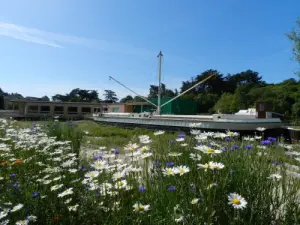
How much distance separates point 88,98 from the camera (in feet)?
205

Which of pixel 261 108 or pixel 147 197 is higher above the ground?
pixel 261 108

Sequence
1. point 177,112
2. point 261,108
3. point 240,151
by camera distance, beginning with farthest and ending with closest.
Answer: point 177,112, point 261,108, point 240,151

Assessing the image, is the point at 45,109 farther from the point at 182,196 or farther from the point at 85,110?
the point at 182,196

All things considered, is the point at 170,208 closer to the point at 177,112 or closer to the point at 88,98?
the point at 177,112

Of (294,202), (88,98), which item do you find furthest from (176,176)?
(88,98)

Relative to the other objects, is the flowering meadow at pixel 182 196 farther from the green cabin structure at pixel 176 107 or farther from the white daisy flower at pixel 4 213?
the green cabin structure at pixel 176 107

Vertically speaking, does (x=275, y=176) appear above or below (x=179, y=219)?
above

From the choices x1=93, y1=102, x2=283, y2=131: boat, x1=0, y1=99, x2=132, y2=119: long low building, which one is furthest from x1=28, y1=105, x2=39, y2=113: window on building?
x1=93, y1=102, x2=283, y2=131: boat

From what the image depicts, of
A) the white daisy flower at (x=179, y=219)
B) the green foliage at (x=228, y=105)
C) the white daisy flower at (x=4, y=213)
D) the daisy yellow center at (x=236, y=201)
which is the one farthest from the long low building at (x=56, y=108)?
the daisy yellow center at (x=236, y=201)

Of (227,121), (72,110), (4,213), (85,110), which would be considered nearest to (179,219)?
(4,213)

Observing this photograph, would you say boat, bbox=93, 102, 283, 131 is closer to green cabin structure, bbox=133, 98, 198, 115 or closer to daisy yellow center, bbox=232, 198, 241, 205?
daisy yellow center, bbox=232, 198, 241, 205

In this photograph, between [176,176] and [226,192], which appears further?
[176,176]

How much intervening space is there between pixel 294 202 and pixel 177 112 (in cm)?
2968

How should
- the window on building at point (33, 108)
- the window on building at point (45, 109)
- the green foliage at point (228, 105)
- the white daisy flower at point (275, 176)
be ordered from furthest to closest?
the window on building at point (45, 109), the window on building at point (33, 108), the green foliage at point (228, 105), the white daisy flower at point (275, 176)
